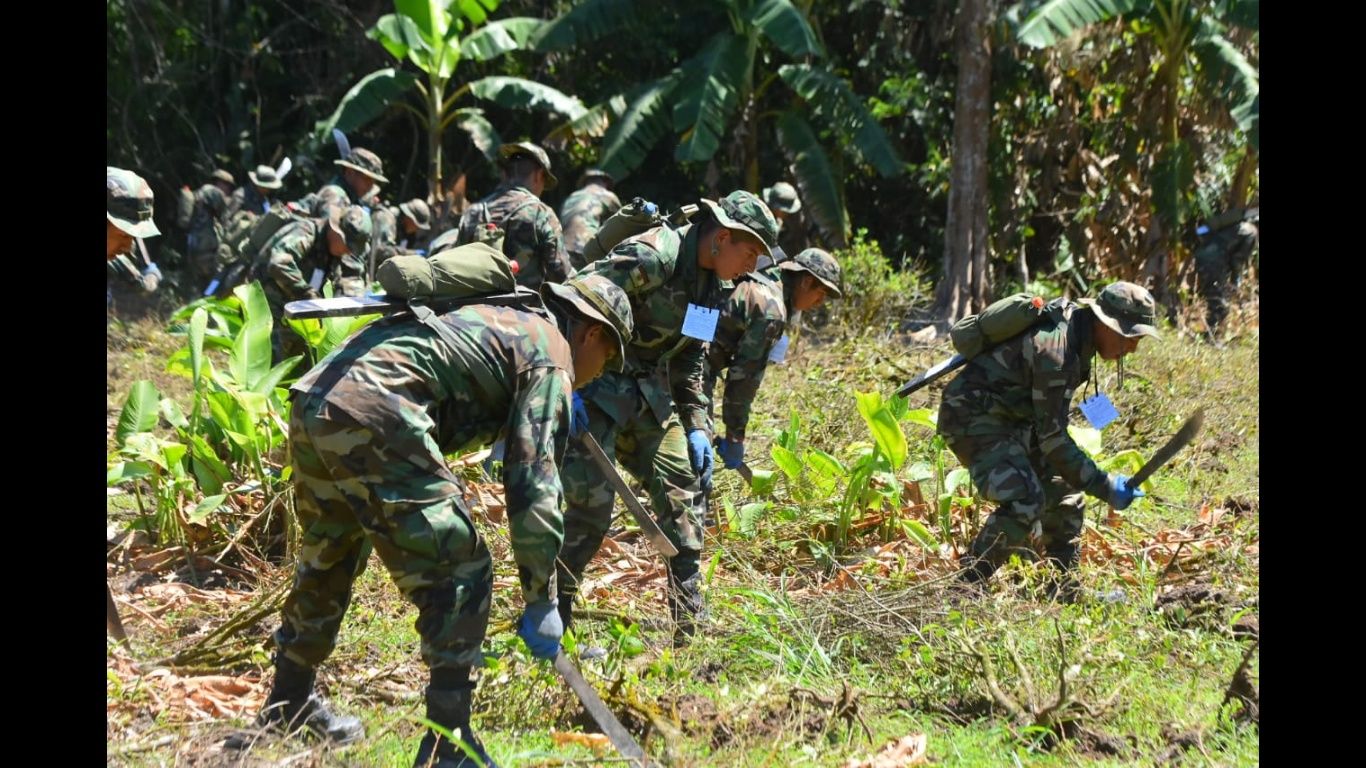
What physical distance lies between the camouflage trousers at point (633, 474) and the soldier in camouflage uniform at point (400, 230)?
6312mm

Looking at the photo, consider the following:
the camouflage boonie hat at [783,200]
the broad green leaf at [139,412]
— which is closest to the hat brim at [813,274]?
the broad green leaf at [139,412]

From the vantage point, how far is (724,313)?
21.1 ft

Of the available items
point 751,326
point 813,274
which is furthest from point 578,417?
point 813,274

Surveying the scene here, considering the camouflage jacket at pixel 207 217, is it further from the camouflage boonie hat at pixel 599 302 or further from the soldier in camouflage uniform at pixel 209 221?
the camouflage boonie hat at pixel 599 302

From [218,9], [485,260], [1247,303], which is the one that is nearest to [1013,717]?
[485,260]

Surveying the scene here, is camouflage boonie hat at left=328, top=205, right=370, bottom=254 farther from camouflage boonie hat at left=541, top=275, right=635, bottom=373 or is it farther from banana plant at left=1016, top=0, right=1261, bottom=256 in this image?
banana plant at left=1016, top=0, right=1261, bottom=256

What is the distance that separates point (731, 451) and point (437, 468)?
2953 mm

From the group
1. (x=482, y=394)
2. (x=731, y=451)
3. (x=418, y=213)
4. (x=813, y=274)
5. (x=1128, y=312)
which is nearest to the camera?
(x=482, y=394)

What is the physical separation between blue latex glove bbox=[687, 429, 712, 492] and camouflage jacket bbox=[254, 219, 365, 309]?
4.33 meters

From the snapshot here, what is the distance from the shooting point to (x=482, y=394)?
13.3 ft

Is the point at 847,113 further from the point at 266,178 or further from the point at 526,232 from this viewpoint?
the point at 526,232

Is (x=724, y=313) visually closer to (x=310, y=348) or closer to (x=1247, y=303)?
(x=310, y=348)

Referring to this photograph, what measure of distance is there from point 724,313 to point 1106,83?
11394 millimetres

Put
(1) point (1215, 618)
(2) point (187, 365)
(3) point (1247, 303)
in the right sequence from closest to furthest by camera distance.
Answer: (1) point (1215, 618), (2) point (187, 365), (3) point (1247, 303)
